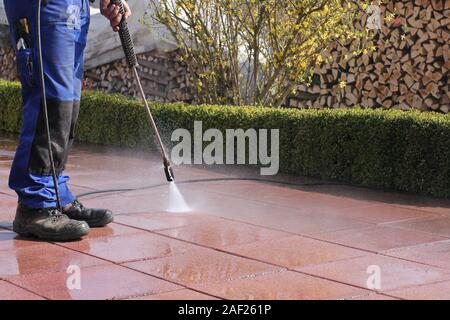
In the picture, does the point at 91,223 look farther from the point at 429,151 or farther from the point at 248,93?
the point at 248,93

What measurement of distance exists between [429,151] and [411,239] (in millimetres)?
1665

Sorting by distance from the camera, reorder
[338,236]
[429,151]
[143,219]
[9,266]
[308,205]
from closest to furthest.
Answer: [9,266] < [338,236] < [143,219] < [308,205] < [429,151]

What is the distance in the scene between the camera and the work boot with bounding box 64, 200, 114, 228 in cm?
476

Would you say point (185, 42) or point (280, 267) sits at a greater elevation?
point (185, 42)

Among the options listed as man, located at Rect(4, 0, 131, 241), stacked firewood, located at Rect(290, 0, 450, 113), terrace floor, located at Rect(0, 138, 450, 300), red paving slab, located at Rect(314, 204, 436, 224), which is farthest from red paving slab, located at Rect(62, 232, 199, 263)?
stacked firewood, located at Rect(290, 0, 450, 113)

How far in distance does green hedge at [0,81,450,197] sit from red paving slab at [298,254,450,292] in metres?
2.13

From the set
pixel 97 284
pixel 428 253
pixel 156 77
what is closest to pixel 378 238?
pixel 428 253

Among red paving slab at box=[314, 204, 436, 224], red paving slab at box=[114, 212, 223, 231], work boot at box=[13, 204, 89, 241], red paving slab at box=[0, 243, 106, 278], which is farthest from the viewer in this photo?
red paving slab at box=[314, 204, 436, 224]

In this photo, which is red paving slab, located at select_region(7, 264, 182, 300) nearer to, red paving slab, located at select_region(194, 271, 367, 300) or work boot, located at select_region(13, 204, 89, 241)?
red paving slab, located at select_region(194, 271, 367, 300)

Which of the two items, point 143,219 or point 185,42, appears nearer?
point 143,219

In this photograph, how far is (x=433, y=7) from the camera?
894 centimetres

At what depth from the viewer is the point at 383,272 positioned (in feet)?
12.8

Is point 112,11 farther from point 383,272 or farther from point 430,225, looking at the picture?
point 430,225

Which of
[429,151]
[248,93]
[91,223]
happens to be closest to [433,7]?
[248,93]
